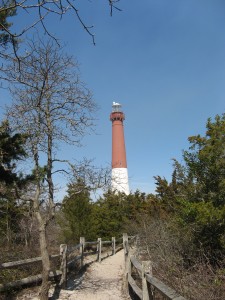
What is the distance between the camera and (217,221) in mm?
9930

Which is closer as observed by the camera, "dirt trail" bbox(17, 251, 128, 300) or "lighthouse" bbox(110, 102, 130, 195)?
"dirt trail" bbox(17, 251, 128, 300)

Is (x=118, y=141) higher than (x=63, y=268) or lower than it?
higher

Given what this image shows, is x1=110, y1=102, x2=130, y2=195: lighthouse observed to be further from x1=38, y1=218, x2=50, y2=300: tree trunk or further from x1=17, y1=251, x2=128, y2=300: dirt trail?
x1=38, y1=218, x2=50, y2=300: tree trunk

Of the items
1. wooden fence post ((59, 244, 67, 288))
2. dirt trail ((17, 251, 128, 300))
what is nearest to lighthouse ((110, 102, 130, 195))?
dirt trail ((17, 251, 128, 300))

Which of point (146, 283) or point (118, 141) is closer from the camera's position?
point (146, 283)

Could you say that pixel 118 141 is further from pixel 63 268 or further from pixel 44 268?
pixel 44 268

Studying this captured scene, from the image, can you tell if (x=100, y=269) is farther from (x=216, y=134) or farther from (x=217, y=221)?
(x=216, y=134)

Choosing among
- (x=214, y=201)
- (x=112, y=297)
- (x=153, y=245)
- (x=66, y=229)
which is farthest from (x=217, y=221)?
(x=66, y=229)

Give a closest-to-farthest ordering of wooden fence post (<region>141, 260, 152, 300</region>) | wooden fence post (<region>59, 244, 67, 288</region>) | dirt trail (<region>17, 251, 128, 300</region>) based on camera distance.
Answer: wooden fence post (<region>141, 260, 152, 300</region>) → dirt trail (<region>17, 251, 128, 300</region>) → wooden fence post (<region>59, 244, 67, 288</region>)

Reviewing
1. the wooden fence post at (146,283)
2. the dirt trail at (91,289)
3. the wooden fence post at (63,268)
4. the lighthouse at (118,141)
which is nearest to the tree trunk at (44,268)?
the dirt trail at (91,289)

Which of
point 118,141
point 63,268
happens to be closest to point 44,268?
point 63,268

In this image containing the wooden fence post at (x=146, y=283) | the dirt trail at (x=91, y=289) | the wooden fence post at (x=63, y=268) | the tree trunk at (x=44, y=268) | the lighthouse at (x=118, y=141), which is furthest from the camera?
the lighthouse at (x=118, y=141)

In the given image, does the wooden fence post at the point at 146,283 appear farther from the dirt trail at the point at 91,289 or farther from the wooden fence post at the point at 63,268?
the wooden fence post at the point at 63,268

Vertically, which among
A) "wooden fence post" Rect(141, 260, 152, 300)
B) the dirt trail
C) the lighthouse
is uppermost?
the lighthouse
